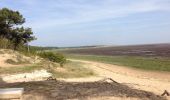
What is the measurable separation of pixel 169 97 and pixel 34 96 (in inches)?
166

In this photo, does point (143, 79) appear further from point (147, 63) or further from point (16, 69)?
point (147, 63)

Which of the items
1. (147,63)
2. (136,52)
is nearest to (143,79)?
(147,63)

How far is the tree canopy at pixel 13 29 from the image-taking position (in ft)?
109

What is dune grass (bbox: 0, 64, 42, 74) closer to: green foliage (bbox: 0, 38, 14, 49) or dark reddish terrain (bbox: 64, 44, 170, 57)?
green foliage (bbox: 0, 38, 14, 49)

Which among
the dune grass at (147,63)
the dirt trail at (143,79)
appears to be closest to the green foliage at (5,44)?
the dirt trail at (143,79)

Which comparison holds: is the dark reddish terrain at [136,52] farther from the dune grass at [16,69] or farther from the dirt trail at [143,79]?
the dune grass at [16,69]

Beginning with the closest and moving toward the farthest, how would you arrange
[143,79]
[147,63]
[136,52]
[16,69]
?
1. [16,69]
2. [143,79]
3. [147,63]
4. [136,52]

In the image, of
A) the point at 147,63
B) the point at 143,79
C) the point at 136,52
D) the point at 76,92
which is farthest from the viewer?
the point at 136,52

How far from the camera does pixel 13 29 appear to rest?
33562 millimetres

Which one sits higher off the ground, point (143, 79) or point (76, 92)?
point (76, 92)

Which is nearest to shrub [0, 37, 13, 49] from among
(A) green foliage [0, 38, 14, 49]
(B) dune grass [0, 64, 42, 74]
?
(A) green foliage [0, 38, 14, 49]

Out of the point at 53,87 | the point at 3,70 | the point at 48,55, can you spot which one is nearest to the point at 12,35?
the point at 48,55

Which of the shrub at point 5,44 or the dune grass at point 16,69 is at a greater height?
the shrub at point 5,44

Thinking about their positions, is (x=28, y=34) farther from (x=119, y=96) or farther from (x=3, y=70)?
(x=119, y=96)
